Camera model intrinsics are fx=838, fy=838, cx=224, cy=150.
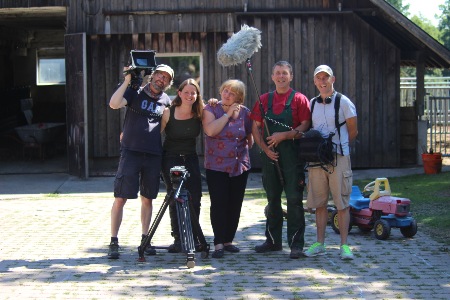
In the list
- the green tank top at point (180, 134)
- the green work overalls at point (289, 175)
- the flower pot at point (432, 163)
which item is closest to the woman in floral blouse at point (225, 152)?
the green tank top at point (180, 134)

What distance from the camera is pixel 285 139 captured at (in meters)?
8.12

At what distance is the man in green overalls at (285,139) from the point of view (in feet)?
26.8

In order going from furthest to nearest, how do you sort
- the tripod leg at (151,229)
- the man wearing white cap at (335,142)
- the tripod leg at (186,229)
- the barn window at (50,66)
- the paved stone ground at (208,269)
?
the barn window at (50,66) → the man wearing white cap at (335,142) → the tripod leg at (151,229) → the tripod leg at (186,229) → the paved stone ground at (208,269)

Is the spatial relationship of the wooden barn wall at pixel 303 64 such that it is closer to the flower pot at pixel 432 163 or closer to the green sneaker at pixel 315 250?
the flower pot at pixel 432 163

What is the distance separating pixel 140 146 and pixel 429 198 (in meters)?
5.66

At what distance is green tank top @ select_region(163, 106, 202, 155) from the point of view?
8.31 metres

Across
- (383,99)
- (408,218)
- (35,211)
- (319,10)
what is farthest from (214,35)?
(408,218)

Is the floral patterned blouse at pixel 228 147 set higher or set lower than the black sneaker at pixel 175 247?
higher

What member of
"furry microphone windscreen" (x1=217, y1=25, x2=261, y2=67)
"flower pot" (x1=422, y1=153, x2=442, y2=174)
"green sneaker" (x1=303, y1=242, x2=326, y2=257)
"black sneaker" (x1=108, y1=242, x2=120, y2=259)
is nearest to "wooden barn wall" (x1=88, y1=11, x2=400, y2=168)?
"flower pot" (x1=422, y1=153, x2=442, y2=174)

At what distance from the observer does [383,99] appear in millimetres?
16297

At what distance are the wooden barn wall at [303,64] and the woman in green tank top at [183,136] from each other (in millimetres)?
7586

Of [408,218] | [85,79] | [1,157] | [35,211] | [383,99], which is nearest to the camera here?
[408,218]

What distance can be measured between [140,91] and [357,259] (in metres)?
2.68

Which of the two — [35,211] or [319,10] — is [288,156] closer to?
[35,211]
